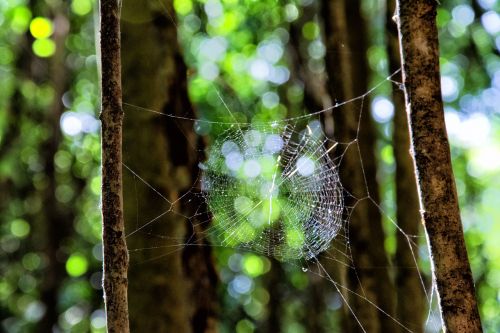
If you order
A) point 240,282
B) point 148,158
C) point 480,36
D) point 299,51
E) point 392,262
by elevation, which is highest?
point 480,36

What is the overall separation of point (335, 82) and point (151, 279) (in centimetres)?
307

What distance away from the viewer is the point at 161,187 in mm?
3510

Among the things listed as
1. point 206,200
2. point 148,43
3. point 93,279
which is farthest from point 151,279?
point 93,279

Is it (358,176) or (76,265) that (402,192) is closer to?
(358,176)

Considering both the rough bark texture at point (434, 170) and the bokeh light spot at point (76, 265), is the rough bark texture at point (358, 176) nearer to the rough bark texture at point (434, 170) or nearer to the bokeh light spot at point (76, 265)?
the rough bark texture at point (434, 170)

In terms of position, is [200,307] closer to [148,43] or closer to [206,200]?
[206,200]

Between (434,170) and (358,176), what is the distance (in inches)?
159

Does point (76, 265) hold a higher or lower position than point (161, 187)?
lower

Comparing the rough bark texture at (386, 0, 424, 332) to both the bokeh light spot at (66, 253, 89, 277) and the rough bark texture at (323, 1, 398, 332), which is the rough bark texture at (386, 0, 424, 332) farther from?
the bokeh light spot at (66, 253, 89, 277)

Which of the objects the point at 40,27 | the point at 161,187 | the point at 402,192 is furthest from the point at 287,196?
the point at 40,27

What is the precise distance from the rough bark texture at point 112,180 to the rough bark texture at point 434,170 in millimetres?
742

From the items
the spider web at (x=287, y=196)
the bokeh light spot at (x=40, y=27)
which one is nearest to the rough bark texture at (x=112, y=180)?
the spider web at (x=287, y=196)

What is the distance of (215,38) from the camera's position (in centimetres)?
1191

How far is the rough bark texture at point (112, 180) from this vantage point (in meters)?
1.51
